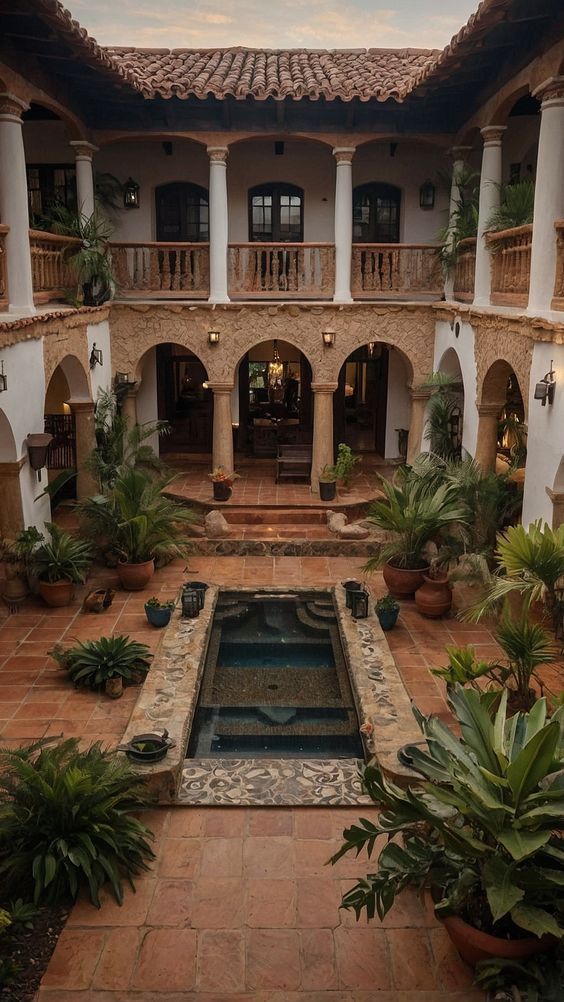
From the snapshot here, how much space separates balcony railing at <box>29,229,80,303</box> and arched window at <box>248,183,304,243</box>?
15.3 ft

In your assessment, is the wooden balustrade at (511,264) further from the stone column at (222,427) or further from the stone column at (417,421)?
the stone column at (222,427)

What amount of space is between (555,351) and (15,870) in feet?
26.4

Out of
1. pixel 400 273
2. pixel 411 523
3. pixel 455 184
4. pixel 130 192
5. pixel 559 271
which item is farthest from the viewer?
pixel 130 192

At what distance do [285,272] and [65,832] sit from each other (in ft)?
42.0

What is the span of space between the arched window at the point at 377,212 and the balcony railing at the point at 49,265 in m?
6.39

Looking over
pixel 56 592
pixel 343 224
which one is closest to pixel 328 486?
pixel 343 224

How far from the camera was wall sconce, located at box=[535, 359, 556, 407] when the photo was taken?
10.5m

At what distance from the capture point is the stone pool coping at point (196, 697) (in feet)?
26.3

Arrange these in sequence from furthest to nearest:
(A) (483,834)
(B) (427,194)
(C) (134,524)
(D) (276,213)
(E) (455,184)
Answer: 1. (D) (276,213)
2. (B) (427,194)
3. (E) (455,184)
4. (C) (134,524)
5. (A) (483,834)

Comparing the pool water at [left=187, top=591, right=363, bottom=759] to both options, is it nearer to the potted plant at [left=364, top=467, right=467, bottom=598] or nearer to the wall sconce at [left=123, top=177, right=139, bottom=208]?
the potted plant at [left=364, top=467, right=467, bottom=598]

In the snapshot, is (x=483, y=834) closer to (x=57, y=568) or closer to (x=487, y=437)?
(x=57, y=568)

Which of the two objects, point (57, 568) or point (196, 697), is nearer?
point (196, 697)

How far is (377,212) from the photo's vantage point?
18.9 m

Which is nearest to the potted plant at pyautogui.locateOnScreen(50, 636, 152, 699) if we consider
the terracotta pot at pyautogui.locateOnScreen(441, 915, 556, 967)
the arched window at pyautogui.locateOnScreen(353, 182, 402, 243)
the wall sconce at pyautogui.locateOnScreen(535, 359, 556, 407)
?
the terracotta pot at pyautogui.locateOnScreen(441, 915, 556, 967)
